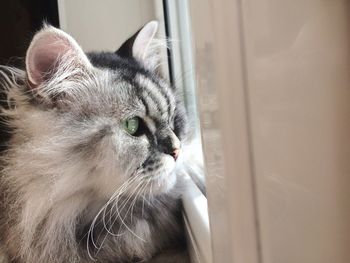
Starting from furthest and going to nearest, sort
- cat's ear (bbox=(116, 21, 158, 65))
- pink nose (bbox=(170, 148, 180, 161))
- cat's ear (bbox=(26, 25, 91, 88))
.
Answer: cat's ear (bbox=(116, 21, 158, 65))
pink nose (bbox=(170, 148, 180, 161))
cat's ear (bbox=(26, 25, 91, 88))

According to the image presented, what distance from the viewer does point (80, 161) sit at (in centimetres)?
95

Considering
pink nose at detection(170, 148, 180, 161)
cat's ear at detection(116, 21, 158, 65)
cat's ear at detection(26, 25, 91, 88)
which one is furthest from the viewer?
cat's ear at detection(116, 21, 158, 65)

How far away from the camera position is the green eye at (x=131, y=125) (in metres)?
0.97

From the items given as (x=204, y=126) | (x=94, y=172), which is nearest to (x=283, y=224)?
(x=204, y=126)

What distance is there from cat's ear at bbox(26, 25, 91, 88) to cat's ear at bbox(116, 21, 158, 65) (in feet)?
0.95

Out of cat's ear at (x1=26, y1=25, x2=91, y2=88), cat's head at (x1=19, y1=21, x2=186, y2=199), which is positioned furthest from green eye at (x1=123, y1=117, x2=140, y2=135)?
cat's ear at (x1=26, y1=25, x2=91, y2=88)

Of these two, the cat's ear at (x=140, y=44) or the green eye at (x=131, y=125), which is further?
the cat's ear at (x=140, y=44)

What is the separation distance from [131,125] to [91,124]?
0.08 meters

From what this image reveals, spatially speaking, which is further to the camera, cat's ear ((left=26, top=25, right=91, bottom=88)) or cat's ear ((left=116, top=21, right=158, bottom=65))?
cat's ear ((left=116, top=21, right=158, bottom=65))

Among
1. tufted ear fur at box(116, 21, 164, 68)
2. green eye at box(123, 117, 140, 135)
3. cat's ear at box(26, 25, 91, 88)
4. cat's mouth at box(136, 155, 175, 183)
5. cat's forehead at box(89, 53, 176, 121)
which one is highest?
tufted ear fur at box(116, 21, 164, 68)

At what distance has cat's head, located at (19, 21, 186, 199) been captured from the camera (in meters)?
0.93

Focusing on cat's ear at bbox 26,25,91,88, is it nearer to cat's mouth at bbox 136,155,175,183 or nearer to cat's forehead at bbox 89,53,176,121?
cat's forehead at bbox 89,53,176,121

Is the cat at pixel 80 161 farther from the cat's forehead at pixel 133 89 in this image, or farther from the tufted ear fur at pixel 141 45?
the tufted ear fur at pixel 141 45

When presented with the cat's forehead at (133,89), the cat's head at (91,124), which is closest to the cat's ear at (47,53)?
the cat's head at (91,124)
